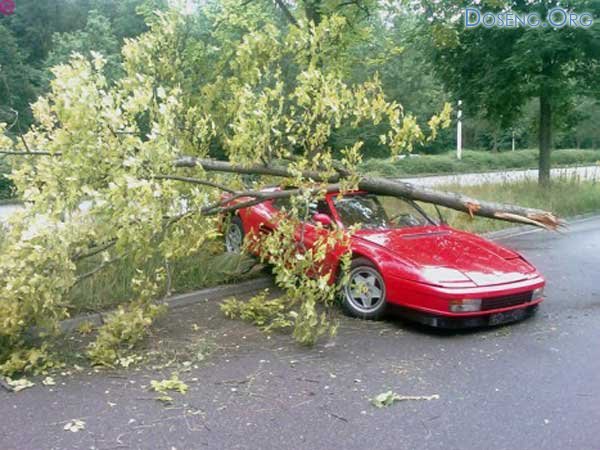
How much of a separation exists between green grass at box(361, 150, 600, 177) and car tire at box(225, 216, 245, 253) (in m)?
19.4

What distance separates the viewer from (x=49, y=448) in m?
3.49

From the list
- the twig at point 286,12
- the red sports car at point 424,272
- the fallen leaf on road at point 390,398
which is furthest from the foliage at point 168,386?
the twig at point 286,12

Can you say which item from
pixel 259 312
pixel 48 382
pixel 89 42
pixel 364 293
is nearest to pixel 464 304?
pixel 364 293

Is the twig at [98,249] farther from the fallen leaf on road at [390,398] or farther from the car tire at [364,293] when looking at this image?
the fallen leaf on road at [390,398]

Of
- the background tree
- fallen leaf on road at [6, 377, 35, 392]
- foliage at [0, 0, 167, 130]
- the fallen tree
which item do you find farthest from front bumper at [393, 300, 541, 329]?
foliage at [0, 0, 167, 130]

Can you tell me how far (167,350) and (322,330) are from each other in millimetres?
1348

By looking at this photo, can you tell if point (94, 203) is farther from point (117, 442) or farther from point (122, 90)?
point (117, 442)

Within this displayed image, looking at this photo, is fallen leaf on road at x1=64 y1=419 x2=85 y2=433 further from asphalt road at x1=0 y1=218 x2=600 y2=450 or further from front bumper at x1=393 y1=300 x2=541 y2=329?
front bumper at x1=393 y1=300 x2=541 y2=329

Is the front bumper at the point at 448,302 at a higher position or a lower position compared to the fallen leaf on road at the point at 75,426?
higher

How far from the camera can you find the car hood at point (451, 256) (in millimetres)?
5617

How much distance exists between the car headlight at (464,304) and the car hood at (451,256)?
0.16m

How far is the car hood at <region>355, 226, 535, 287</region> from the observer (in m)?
5.62

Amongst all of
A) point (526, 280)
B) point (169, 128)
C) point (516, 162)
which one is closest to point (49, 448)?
point (169, 128)

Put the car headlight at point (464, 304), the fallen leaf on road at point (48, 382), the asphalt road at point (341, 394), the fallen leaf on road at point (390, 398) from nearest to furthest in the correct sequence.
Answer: the asphalt road at point (341, 394)
the fallen leaf on road at point (390, 398)
the fallen leaf on road at point (48, 382)
the car headlight at point (464, 304)
